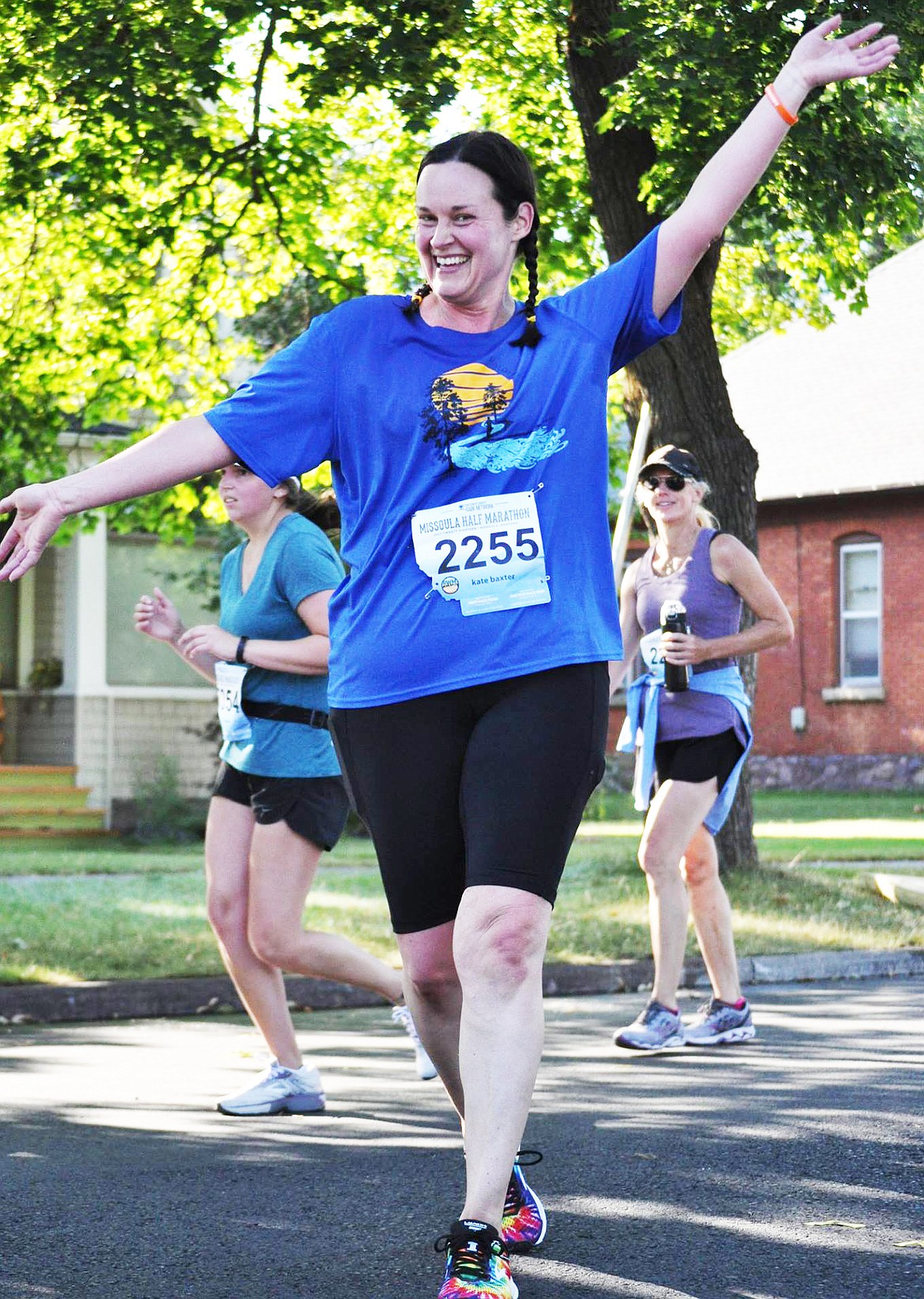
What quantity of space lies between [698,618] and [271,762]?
224 centimetres

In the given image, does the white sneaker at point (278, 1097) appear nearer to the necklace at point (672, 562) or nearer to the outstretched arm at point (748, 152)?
the necklace at point (672, 562)

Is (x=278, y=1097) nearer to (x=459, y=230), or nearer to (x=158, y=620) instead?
(x=158, y=620)

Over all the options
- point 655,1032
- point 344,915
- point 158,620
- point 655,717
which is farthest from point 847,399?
point 158,620

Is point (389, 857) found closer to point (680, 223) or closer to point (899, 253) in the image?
point (680, 223)

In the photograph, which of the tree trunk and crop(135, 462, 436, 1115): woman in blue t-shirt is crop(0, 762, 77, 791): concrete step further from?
crop(135, 462, 436, 1115): woman in blue t-shirt

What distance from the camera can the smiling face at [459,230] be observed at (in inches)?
153

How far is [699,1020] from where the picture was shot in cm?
784

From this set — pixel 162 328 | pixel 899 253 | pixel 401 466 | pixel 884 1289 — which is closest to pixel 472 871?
pixel 401 466

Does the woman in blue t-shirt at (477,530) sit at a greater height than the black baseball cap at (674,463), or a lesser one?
lesser

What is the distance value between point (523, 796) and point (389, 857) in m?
0.36

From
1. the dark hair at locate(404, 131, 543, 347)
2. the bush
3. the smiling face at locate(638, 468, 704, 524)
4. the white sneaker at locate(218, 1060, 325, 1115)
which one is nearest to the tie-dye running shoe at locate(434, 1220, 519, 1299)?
the dark hair at locate(404, 131, 543, 347)

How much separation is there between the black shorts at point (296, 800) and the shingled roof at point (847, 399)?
2451 centimetres

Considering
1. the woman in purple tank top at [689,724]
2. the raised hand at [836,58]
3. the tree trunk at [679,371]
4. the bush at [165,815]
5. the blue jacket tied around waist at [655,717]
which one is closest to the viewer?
the raised hand at [836,58]

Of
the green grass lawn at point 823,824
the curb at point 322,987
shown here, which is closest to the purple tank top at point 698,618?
the curb at point 322,987
